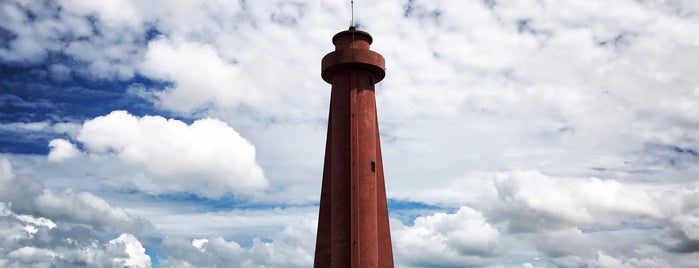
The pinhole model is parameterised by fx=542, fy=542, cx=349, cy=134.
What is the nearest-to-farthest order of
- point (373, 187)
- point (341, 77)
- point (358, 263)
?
point (358, 263)
point (373, 187)
point (341, 77)

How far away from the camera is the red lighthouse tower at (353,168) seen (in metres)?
27.5

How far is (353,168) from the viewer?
2845cm

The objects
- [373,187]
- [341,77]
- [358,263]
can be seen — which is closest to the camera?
[358,263]

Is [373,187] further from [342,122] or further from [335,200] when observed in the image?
[342,122]

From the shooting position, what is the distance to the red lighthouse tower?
27.5 m

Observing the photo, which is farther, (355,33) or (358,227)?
(355,33)

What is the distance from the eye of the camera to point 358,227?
27391mm

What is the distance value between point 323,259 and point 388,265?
3633 millimetres

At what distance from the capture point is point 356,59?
1174 inches

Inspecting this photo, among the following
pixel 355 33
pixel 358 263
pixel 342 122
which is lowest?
pixel 358 263

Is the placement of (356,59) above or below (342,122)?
above

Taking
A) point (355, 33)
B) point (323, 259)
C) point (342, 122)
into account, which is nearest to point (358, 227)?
point (323, 259)

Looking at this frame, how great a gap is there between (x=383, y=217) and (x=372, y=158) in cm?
352

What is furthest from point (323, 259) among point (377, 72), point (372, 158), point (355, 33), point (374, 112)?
point (355, 33)
